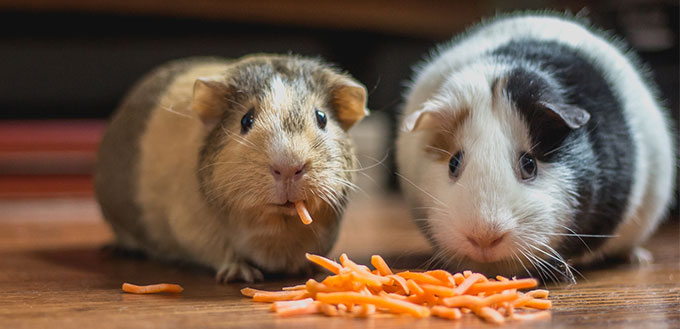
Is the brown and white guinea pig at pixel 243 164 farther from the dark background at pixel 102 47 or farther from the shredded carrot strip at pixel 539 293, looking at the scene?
the dark background at pixel 102 47

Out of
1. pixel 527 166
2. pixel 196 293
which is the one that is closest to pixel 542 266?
pixel 527 166

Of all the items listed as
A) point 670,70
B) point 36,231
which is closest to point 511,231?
point 670,70

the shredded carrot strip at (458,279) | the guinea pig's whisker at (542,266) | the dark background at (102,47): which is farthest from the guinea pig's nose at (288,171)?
the dark background at (102,47)

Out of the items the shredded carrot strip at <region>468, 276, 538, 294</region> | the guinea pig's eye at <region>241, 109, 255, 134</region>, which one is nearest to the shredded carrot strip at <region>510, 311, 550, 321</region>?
the shredded carrot strip at <region>468, 276, 538, 294</region>

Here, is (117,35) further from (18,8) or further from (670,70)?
(670,70)

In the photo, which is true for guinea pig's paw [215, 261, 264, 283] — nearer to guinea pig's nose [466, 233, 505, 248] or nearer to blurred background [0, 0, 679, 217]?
guinea pig's nose [466, 233, 505, 248]

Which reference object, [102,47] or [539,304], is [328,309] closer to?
[539,304]
